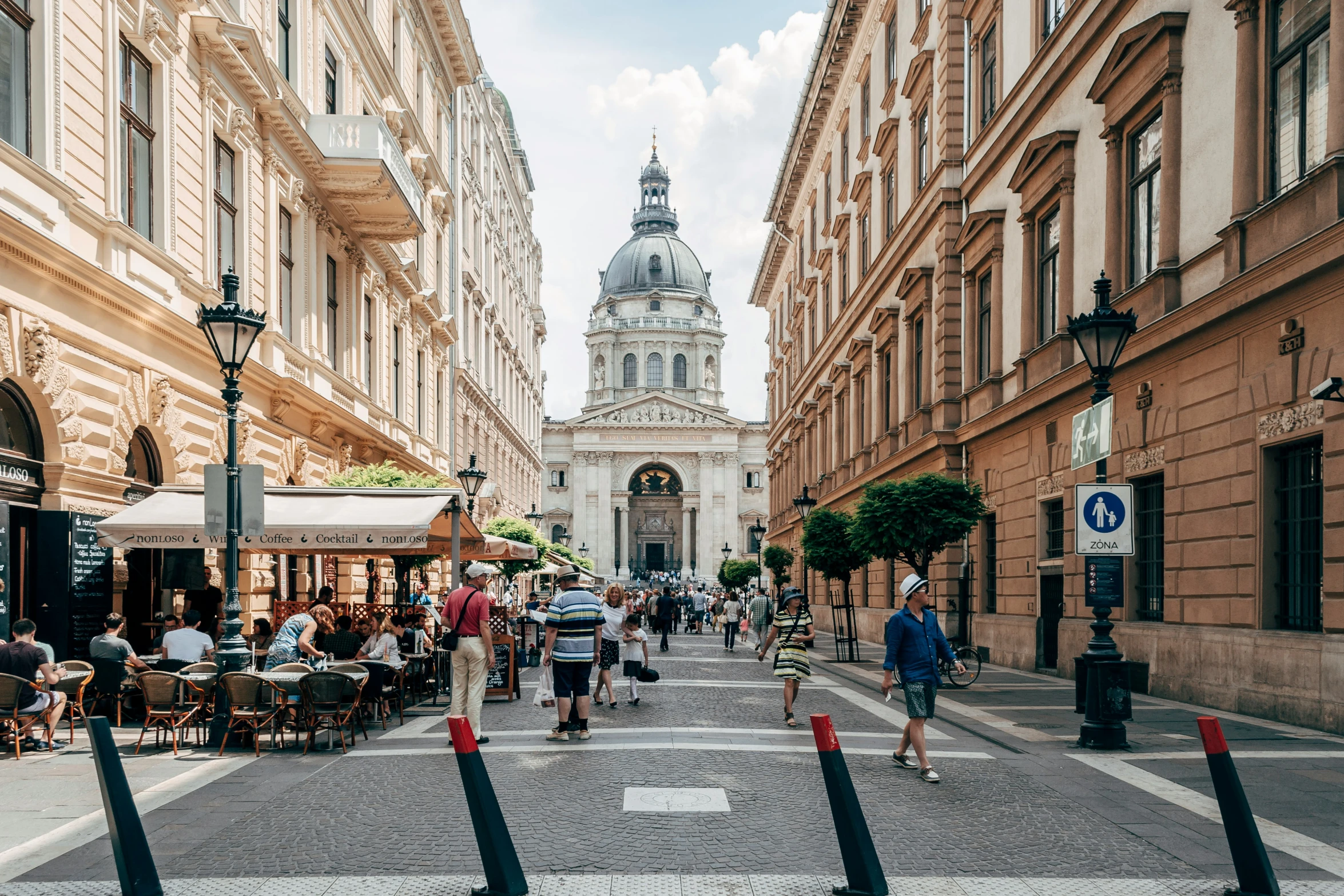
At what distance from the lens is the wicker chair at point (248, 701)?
35.3 ft

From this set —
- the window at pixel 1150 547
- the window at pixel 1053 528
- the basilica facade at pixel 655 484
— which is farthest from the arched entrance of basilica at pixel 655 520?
the window at pixel 1150 547

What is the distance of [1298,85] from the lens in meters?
12.4

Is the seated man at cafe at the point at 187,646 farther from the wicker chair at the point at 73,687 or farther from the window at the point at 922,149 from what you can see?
the window at the point at 922,149

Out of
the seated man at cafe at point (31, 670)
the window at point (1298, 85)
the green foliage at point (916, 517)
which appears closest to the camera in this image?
the seated man at cafe at point (31, 670)

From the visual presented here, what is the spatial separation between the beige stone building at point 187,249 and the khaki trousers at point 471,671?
457 centimetres

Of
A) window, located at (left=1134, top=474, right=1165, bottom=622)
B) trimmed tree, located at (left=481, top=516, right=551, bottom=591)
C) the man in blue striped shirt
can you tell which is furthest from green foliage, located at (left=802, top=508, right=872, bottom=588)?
the man in blue striped shirt

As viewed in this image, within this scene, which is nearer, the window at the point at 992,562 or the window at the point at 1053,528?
the window at the point at 1053,528

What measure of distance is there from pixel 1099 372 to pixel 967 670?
22.2 ft

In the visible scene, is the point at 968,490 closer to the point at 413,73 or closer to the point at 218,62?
the point at 218,62

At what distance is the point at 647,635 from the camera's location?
131ft

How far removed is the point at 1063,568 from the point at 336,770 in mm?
12654

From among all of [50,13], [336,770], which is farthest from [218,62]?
[336,770]

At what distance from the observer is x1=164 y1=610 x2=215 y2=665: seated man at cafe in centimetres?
1264

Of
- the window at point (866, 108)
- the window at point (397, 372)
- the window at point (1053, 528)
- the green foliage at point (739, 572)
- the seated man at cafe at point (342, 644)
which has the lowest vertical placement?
the green foliage at point (739, 572)
